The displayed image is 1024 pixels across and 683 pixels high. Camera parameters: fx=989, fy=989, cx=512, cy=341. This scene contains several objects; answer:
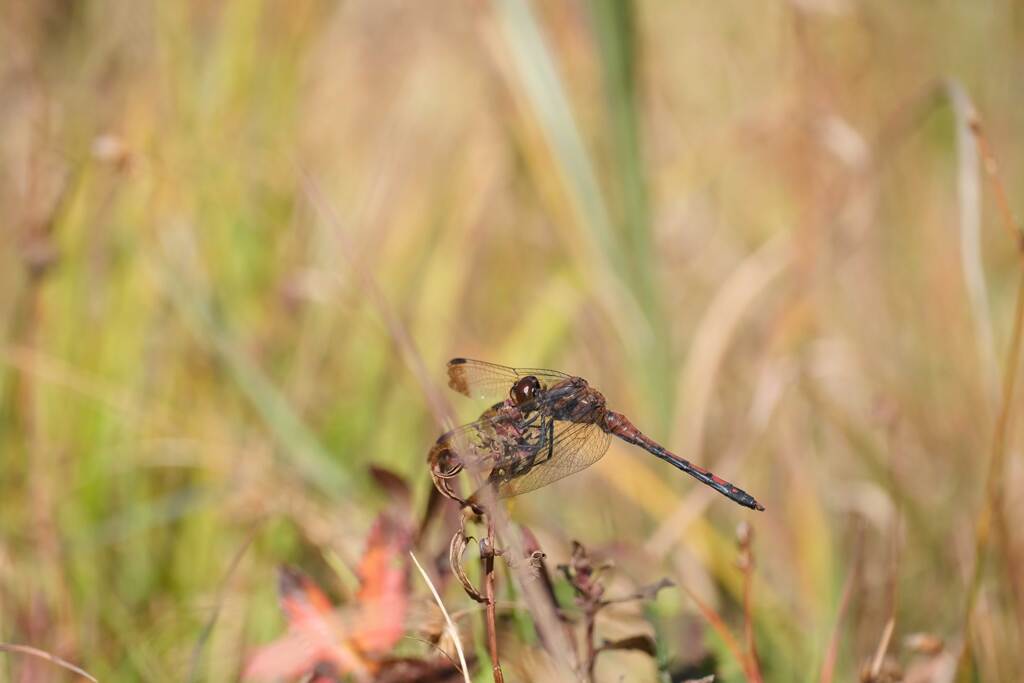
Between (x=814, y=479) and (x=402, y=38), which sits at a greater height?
(x=402, y=38)

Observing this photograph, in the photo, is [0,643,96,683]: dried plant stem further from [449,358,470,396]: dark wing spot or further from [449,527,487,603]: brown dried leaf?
[449,358,470,396]: dark wing spot

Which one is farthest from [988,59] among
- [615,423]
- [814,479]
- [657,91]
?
[615,423]

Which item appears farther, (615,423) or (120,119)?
(120,119)

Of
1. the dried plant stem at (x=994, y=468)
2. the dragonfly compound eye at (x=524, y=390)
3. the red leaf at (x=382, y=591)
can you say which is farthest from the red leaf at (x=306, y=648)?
the dried plant stem at (x=994, y=468)

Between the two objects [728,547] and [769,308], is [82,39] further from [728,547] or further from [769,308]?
[728,547]

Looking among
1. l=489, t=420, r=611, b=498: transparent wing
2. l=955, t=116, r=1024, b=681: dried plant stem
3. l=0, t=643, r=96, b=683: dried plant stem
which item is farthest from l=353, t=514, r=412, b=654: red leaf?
l=955, t=116, r=1024, b=681: dried plant stem

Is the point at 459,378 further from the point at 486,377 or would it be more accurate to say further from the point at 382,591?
the point at 382,591

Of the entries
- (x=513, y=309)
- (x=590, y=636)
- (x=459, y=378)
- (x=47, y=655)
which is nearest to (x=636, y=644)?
(x=590, y=636)
